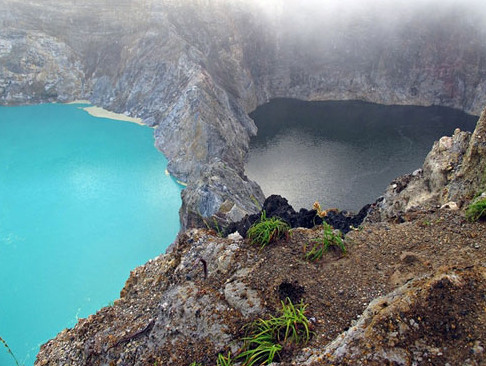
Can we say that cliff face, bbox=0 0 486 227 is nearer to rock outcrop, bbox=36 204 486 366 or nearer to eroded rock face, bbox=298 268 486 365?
rock outcrop, bbox=36 204 486 366

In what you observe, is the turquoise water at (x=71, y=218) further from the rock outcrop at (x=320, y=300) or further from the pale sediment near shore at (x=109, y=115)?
the rock outcrop at (x=320, y=300)

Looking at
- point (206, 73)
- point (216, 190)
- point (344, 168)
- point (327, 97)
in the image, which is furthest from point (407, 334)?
point (327, 97)

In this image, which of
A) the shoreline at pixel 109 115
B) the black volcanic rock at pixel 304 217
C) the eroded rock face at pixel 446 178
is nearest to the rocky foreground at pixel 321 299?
the eroded rock face at pixel 446 178

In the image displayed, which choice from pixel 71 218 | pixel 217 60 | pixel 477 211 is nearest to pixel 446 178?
pixel 477 211

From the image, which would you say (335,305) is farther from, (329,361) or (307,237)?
(307,237)

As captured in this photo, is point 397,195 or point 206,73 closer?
point 397,195

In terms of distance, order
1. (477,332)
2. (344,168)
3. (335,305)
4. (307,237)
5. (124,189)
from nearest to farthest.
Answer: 1. (477,332)
2. (335,305)
3. (307,237)
4. (124,189)
5. (344,168)
